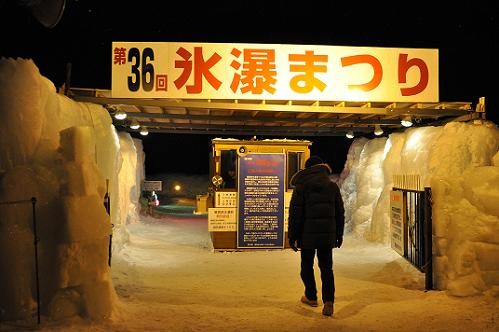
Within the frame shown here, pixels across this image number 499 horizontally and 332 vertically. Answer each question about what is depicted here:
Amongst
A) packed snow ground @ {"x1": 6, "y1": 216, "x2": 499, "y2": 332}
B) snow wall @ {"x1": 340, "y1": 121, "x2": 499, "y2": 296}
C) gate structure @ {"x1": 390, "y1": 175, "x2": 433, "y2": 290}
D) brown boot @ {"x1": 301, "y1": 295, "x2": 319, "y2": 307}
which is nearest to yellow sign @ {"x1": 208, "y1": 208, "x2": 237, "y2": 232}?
packed snow ground @ {"x1": 6, "y1": 216, "x2": 499, "y2": 332}

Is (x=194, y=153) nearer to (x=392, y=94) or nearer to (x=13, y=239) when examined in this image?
(x=392, y=94)

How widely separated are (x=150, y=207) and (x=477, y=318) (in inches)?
706

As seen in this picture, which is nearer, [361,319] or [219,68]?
[361,319]

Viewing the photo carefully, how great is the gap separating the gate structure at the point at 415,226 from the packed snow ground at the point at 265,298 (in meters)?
0.38

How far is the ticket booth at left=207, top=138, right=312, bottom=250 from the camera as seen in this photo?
11.9m

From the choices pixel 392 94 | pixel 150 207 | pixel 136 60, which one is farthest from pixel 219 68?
pixel 150 207

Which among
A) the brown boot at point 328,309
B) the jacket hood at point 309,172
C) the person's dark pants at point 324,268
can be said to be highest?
the jacket hood at point 309,172

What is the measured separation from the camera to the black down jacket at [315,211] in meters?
6.30

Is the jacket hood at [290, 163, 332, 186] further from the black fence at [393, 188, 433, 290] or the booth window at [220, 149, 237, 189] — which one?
the booth window at [220, 149, 237, 189]

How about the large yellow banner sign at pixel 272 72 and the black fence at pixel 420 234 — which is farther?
the large yellow banner sign at pixel 272 72

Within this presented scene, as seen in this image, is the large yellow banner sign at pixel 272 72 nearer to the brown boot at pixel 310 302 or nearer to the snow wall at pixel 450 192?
the snow wall at pixel 450 192

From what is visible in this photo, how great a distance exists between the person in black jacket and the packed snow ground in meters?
0.60

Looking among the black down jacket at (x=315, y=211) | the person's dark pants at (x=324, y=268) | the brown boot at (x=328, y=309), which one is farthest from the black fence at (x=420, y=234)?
the brown boot at (x=328, y=309)

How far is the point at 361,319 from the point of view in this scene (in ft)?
20.4
